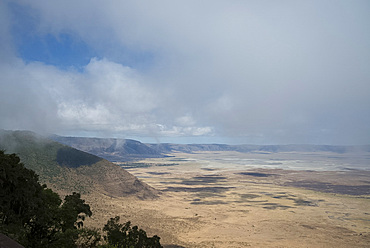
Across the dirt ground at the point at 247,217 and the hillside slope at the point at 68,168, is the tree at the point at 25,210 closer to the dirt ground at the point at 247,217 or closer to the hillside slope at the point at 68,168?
the dirt ground at the point at 247,217

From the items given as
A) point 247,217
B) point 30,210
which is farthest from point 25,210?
point 247,217

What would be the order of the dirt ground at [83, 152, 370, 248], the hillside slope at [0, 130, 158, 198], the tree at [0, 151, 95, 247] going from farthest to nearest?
the hillside slope at [0, 130, 158, 198]
the dirt ground at [83, 152, 370, 248]
the tree at [0, 151, 95, 247]

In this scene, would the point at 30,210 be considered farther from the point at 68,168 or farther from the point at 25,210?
the point at 68,168

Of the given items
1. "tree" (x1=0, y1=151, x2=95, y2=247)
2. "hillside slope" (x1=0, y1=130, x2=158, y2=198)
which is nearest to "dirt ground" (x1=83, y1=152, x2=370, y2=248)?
"hillside slope" (x1=0, y1=130, x2=158, y2=198)

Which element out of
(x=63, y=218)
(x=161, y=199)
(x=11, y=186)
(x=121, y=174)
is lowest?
(x=161, y=199)

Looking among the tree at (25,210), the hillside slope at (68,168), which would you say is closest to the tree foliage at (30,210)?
the tree at (25,210)

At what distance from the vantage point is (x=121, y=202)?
184 feet

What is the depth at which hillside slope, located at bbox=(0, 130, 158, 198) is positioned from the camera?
5619 centimetres

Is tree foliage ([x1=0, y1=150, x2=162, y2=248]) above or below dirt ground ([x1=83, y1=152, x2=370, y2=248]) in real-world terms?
above

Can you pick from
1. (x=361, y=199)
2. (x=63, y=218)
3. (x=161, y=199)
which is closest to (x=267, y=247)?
(x=63, y=218)

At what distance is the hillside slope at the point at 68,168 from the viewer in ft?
184

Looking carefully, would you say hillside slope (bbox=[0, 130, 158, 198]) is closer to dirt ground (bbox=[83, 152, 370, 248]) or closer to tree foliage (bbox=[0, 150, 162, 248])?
dirt ground (bbox=[83, 152, 370, 248])

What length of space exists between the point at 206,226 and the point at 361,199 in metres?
52.5

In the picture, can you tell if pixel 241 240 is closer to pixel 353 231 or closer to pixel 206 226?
pixel 206 226
